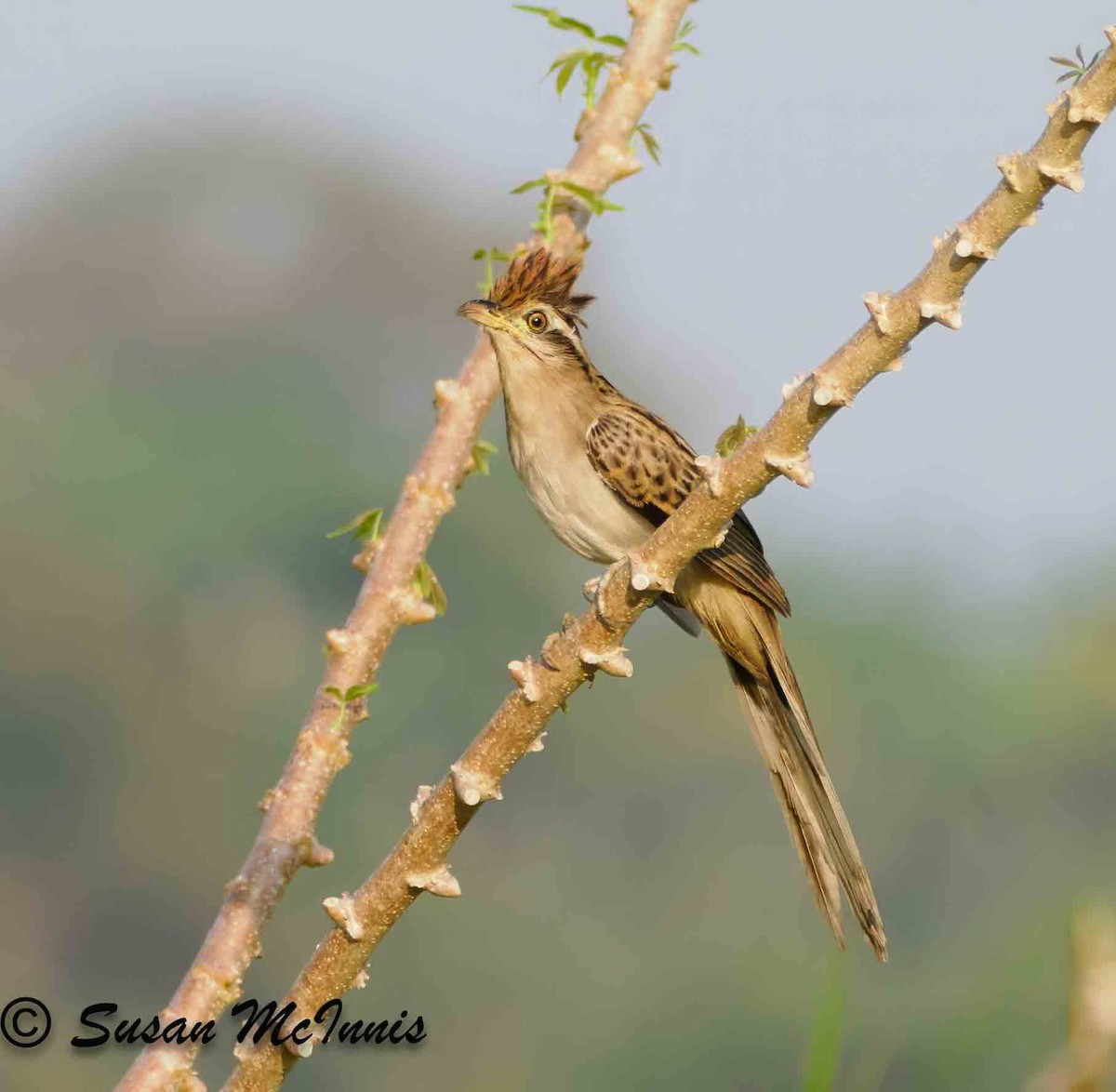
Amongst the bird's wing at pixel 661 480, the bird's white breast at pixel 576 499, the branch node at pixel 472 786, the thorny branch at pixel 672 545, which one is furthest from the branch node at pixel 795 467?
the bird's white breast at pixel 576 499

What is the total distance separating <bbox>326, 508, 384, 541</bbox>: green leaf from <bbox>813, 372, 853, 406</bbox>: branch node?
1.22 metres

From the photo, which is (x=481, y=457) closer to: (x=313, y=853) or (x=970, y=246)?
(x=313, y=853)

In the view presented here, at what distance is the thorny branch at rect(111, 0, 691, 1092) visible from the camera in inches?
96.7

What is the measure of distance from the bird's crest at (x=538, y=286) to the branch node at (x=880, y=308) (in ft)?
6.33

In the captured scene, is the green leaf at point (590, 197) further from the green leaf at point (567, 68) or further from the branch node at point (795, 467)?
the branch node at point (795, 467)

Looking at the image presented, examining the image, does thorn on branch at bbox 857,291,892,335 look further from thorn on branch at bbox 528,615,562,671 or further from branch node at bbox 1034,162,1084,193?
thorn on branch at bbox 528,615,562,671

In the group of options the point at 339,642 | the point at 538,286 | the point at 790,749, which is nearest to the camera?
the point at 339,642

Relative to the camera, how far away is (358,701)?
109 inches

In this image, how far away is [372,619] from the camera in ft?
9.23

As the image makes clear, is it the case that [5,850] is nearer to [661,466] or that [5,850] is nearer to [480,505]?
[480,505]

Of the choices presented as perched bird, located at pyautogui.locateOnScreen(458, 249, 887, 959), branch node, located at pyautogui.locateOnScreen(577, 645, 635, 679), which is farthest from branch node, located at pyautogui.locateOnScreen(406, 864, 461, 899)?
perched bird, located at pyautogui.locateOnScreen(458, 249, 887, 959)

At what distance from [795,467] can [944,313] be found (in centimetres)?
26

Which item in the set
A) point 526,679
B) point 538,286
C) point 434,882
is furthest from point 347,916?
point 538,286

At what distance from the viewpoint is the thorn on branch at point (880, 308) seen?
1903mm
